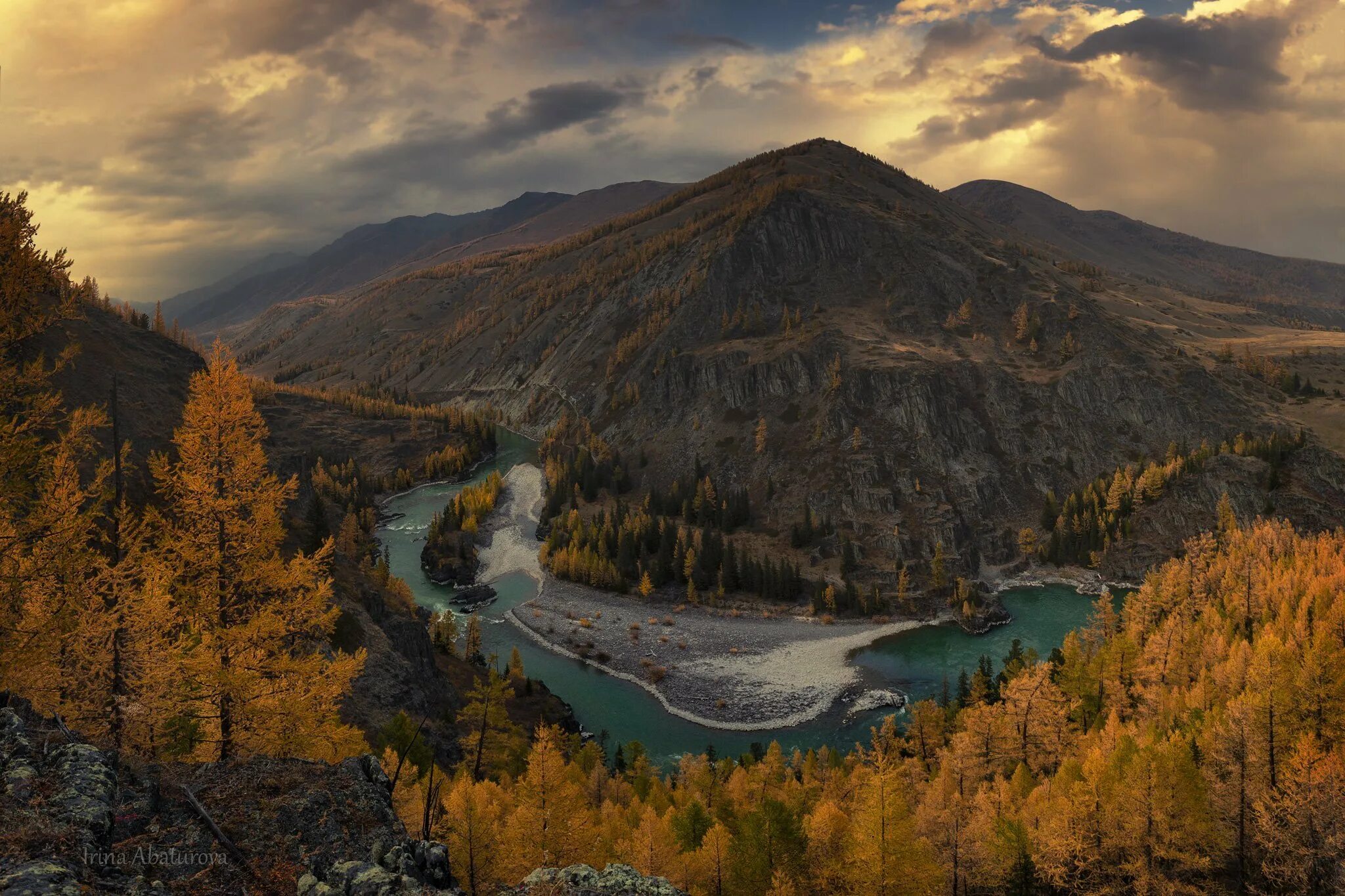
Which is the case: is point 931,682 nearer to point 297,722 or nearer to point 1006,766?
point 1006,766

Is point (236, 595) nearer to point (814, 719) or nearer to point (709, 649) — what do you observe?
point (814, 719)

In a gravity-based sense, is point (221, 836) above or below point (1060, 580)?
above

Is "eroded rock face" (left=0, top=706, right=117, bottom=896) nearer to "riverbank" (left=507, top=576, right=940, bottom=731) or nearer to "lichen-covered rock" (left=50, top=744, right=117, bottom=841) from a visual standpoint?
"lichen-covered rock" (left=50, top=744, right=117, bottom=841)

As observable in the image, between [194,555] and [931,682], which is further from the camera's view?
[931,682]

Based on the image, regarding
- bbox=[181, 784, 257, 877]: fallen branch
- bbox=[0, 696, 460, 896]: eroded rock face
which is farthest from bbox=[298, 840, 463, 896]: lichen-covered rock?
bbox=[181, 784, 257, 877]: fallen branch

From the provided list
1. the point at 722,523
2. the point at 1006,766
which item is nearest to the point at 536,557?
the point at 722,523

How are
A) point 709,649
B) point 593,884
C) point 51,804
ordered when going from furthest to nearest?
point 709,649, point 593,884, point 51,804

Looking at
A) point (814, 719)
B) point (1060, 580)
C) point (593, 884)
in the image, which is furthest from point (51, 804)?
point (1060, 580)
